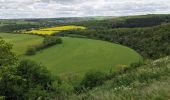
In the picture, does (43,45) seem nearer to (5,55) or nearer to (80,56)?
(80,56)

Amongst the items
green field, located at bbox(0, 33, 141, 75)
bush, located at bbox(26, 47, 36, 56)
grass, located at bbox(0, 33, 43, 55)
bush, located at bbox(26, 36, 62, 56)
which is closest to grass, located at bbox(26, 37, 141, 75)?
green field, located at bbox(0, 33, 141, 75)

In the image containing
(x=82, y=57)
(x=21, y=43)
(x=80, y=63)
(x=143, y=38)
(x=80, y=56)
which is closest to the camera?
(x=80, y=63)

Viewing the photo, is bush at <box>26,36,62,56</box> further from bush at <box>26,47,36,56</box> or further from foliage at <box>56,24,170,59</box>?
foliage at <box>56,24,170,59</box>

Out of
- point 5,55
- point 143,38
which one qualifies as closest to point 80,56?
point 143,38

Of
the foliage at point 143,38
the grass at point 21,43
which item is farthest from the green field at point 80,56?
the foliage at point 143,38

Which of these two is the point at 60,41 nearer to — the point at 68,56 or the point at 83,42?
the point at 83,42

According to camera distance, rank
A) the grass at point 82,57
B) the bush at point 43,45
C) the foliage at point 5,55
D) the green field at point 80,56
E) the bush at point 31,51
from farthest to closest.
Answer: the bush at point 43,45
the bush at point 31,51
the green field at point 80,56
the grass at point 82,57
the foliage at point 5,55

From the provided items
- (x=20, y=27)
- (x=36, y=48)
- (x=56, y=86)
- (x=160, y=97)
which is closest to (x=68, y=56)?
(x=36, y=48)

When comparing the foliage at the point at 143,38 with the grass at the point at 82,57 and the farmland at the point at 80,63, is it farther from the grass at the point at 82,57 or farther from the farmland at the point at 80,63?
the grass at the point at 82,57
